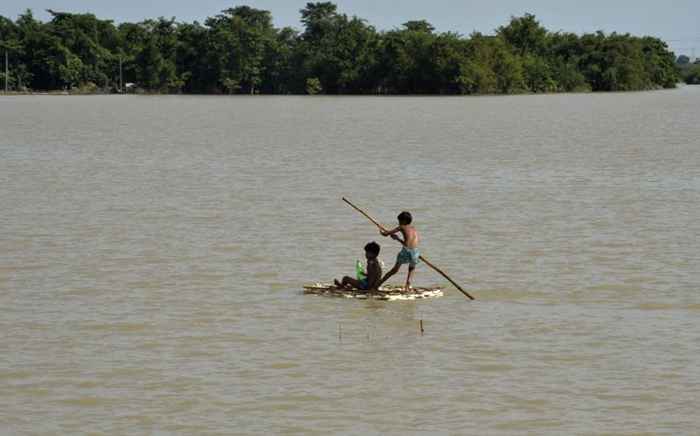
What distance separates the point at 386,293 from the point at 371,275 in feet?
0.89

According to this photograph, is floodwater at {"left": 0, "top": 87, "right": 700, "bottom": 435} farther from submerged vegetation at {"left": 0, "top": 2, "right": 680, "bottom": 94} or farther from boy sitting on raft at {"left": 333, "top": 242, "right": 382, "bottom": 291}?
submerged vegetation at {"left": 0, "top": 2, "right": 680, "bottom": 94}

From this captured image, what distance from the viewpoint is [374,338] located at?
1366 centimetres

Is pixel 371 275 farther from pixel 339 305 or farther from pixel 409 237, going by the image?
pixel 409 237

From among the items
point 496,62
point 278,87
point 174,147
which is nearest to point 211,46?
point 278,87

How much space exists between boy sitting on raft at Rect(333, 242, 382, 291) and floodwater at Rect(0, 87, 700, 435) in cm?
22

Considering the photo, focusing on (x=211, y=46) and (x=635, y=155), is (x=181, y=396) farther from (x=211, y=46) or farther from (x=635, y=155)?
(x=211, y=46)

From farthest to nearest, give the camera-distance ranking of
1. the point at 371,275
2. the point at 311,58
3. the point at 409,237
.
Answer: the point at 311,58 < the point at 409,237 < the point at 371,275

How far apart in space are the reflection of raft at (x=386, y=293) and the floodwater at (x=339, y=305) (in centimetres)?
11

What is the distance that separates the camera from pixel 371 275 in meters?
15.2

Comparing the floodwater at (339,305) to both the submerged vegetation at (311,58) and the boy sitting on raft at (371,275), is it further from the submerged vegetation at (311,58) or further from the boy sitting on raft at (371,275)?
the submerged vegetation at (311,58)

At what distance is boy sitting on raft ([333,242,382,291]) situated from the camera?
591 inches

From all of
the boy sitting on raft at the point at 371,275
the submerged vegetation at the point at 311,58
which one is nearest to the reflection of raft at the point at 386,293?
the boy sitting on raft at the point at 371,275

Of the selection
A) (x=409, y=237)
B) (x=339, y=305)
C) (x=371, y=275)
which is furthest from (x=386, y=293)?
(x=409, y=237)

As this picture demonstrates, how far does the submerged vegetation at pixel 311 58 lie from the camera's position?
11788 centimetres
